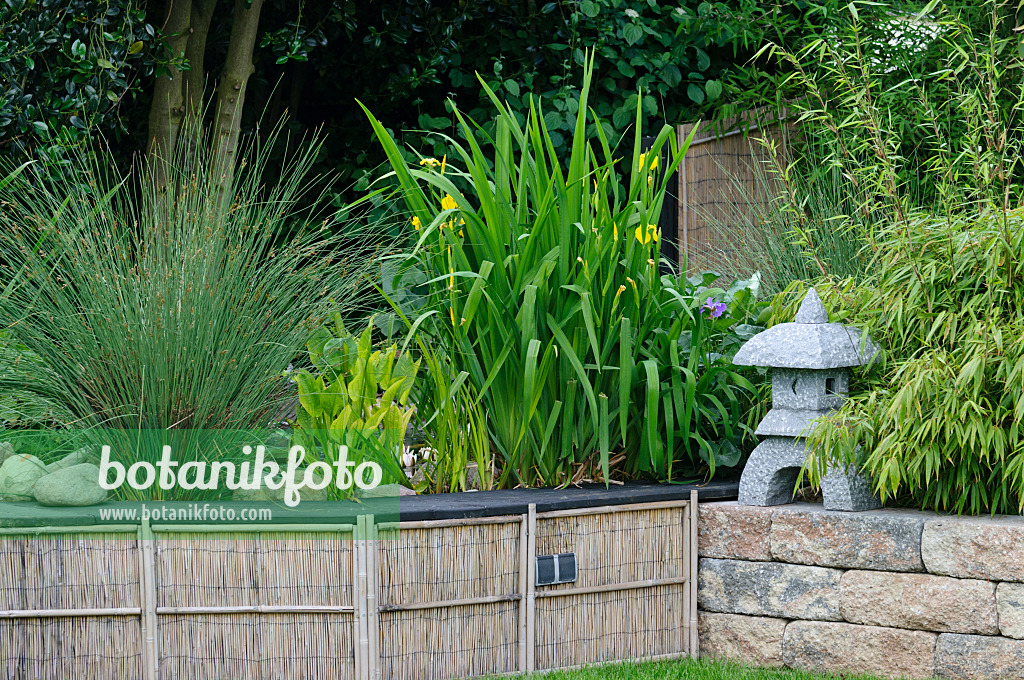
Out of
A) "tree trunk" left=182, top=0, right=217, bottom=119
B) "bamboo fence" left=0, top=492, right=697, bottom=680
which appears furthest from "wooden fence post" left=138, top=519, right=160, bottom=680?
"tree trunk" left=182, top=0, right=217, bottom=119

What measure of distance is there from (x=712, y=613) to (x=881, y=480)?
0.70 m

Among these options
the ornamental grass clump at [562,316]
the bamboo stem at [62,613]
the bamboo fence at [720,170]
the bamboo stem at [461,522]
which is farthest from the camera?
the bamboo fence at [720,170]

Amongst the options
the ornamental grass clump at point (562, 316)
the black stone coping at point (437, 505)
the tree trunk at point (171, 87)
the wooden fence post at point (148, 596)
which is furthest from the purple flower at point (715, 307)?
the tree trunk at point (171, 87)

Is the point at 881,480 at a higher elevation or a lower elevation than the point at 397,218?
lower

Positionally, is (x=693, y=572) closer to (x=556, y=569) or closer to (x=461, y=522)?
(x=556, y=569)

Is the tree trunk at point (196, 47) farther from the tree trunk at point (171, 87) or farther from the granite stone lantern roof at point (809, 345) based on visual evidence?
the granite stone lantern roof at point (809, 345)

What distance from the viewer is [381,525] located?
2.73 meters

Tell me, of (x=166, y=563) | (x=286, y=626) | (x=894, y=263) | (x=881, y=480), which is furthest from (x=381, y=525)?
(x=894, y=263)

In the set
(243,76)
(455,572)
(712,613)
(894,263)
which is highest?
(243,76)

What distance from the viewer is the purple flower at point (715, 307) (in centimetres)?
355

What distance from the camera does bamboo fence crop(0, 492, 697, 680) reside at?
8.75ft

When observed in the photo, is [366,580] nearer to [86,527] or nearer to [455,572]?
[455,572]

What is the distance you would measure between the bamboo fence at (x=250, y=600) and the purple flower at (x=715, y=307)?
109cm

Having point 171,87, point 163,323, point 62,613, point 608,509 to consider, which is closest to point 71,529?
point 62,613
